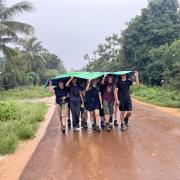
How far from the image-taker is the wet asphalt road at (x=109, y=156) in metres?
7.29

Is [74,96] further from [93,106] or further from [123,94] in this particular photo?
[123,94]

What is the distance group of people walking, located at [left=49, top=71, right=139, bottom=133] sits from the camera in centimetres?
1211

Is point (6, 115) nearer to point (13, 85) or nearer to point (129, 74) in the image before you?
point (129, 74)

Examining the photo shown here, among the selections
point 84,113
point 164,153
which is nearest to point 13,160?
point 164,153

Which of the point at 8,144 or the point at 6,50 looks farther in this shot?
the point at 6,50

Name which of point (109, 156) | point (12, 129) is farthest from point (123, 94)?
point (109, 156)

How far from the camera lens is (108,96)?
40.0 feet

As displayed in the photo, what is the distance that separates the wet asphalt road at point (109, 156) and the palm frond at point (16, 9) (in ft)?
50.7

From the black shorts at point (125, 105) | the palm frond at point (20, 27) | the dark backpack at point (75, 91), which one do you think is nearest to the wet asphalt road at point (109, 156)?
the black shorts at point (125, 105)

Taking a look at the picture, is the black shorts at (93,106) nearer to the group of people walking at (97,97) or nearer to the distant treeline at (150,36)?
the group of people walking at (97,97)

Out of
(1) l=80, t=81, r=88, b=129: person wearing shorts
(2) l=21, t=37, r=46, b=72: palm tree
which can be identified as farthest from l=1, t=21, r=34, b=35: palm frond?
(2) l=21, t=37, r=46, b=72: palm tree

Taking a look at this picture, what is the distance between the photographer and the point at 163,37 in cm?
3759

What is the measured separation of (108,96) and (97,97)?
14.2 inches

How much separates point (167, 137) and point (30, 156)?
4.04 m
